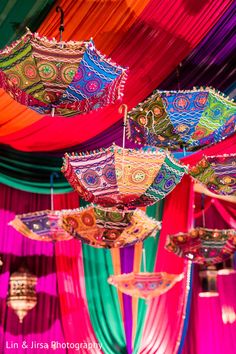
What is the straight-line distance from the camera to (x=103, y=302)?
5.94 meters

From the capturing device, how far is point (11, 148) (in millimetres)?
5688

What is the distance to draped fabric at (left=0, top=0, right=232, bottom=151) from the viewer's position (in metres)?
3.95

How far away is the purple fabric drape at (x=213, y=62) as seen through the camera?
163 inches

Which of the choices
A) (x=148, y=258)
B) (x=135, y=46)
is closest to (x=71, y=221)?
(x=135, y=46)

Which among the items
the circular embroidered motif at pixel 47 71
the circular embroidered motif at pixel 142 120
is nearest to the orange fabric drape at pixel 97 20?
the circular embroidered motif at pixel 142 120

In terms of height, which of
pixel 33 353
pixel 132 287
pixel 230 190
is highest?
pixel 230 190

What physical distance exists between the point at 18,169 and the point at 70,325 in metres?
1.78

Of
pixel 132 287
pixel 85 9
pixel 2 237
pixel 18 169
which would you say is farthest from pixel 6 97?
pixel 132 287

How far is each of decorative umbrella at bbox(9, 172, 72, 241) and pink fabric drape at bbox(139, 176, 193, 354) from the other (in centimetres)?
150

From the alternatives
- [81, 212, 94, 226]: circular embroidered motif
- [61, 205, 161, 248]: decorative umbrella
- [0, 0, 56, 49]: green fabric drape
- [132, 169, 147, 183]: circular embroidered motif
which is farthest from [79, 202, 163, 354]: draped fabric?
[0, 0, 56, 49]: green fabric drape

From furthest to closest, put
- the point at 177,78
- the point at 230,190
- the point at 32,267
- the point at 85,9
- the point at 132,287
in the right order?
the point at 32,267
the point at 132,287
the point at 177,78
the point at 230,190
the point at 85,9

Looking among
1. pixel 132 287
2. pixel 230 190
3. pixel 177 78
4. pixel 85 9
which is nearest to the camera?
pixel 85 9

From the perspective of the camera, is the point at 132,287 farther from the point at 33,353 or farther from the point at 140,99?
the point at 140,99

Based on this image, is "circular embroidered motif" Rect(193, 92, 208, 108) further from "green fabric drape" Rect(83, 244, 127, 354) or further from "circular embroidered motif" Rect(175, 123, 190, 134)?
"green fabric drape" Rect(83, 244, 127, 354)
